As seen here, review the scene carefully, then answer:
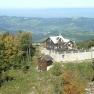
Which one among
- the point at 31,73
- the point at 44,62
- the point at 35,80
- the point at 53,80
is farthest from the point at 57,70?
the point at 44,62

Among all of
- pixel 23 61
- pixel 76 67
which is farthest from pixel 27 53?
pixel 76 67

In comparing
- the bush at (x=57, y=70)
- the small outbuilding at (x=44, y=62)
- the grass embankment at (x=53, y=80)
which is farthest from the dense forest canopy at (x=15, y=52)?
the bush at (x=57, y=70)

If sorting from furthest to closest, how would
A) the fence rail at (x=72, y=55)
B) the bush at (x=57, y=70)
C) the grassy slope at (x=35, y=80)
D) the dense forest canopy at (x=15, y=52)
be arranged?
the fence rail at (x=72, y=55)
the dense forest canopy at (x=15, y=52)
the bush at (x=57, y=70)
the grassy slope at (x=35, y=80)

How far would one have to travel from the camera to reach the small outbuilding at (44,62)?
6328cm

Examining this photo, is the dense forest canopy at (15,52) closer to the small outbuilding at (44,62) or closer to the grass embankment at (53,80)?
the grass embankment at (53,80)

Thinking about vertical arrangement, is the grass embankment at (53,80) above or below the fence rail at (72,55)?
below

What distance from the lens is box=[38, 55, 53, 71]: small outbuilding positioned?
208 feet

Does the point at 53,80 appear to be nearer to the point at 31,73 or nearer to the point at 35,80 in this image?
the point at 35,80

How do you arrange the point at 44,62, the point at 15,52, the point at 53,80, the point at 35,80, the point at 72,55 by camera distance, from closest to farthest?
the point at 53,80
the point at 35,80
the point at 15,52
the point at 44,62
the point at 72,55

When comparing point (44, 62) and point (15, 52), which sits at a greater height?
point (15, 52)

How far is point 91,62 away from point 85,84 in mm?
7752

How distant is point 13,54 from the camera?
62188mm

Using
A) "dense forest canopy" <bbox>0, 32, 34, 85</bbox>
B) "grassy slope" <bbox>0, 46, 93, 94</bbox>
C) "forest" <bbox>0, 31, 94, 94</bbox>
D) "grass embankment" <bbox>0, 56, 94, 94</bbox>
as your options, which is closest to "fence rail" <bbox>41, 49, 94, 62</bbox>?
"forest" <bbox>0, 31, 94, 94</bbox>

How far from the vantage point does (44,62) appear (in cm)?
6350
